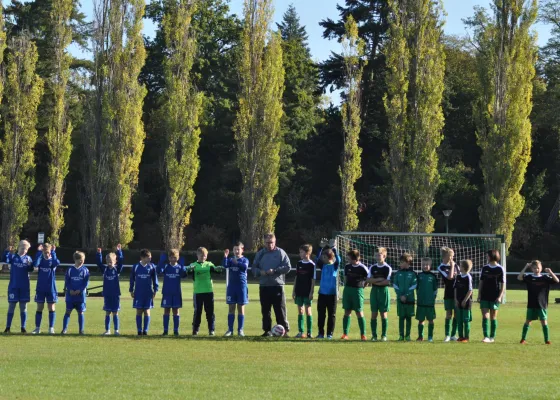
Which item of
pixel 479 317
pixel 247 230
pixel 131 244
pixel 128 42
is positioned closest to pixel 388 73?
pixel 247 230

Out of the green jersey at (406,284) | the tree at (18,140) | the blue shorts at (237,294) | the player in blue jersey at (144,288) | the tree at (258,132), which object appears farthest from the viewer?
the tree at (18,140)

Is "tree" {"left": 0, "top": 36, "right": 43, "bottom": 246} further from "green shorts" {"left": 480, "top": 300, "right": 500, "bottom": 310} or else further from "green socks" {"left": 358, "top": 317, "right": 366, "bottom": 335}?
"green shorts" {"left": 480, "top": 300, "right": 500, "bottom": 310}

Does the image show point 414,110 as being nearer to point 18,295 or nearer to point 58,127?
point 58,127

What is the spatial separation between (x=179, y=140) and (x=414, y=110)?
14.1 metres

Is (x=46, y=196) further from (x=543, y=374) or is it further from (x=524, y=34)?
(x=543, y=374)

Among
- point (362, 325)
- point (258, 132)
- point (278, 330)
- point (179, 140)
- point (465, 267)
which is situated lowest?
point (278, 330)

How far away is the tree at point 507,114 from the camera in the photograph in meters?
50.1

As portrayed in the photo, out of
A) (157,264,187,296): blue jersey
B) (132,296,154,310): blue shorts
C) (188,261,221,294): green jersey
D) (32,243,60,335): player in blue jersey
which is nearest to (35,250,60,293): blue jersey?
(32,243,60,335): player in blue jersey

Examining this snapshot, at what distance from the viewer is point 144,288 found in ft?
56.7

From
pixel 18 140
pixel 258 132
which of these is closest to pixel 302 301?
pixel 258 132

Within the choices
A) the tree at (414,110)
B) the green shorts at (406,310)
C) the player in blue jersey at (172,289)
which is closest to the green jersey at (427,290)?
the green shorts at (406,310)

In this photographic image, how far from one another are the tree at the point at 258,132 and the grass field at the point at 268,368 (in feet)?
121

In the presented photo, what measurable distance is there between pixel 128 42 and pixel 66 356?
146 feet

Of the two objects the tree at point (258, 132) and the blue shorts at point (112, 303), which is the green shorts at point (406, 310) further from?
the tree at point (258, 132)
